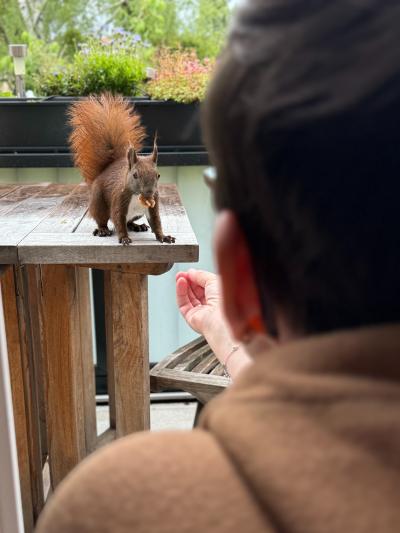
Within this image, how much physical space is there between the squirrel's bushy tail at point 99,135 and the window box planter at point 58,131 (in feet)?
1.83

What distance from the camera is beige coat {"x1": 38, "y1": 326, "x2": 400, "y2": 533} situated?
270mm

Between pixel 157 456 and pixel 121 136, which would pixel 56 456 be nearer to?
pixel 121 136

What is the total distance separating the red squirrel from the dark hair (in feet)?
2.65

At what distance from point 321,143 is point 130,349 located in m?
1.12

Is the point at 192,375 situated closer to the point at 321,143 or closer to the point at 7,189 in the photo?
the point at 7,189

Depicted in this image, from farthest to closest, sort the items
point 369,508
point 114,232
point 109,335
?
point 109,335, point 114,232, point 369,508

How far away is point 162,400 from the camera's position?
2.34m

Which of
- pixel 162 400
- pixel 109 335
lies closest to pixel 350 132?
pixel 109 335

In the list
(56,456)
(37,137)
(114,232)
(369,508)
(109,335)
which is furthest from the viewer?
(37,137)

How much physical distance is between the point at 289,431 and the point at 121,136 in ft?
3.58

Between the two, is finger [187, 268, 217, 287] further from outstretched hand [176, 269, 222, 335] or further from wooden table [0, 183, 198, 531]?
wooden table [0, 183, 198, 531]

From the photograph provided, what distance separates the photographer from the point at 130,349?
53.4 inches

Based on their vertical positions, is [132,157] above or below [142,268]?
above

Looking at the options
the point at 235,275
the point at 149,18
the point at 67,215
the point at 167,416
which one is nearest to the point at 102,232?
the point at 67,215
